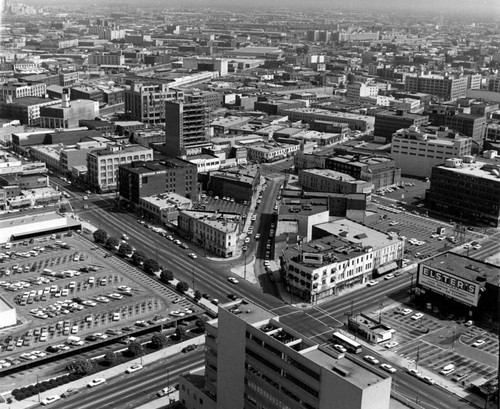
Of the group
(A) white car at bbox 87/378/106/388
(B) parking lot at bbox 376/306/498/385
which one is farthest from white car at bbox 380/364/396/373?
(A) white car at bbox 87/378/106/388

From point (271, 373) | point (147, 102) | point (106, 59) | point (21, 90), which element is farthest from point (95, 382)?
point (106, 59)

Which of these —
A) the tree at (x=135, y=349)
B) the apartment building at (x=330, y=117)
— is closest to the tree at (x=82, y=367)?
the tree at (x=135, y=349)

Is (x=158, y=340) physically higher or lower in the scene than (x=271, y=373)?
lower

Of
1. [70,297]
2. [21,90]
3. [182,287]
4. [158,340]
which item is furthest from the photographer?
[21,90]

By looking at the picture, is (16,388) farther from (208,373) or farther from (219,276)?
(219,276)

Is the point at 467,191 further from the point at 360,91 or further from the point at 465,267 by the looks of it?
the point at 360,91

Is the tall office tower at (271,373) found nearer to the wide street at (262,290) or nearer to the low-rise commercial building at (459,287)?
the wide street at (262,290)
